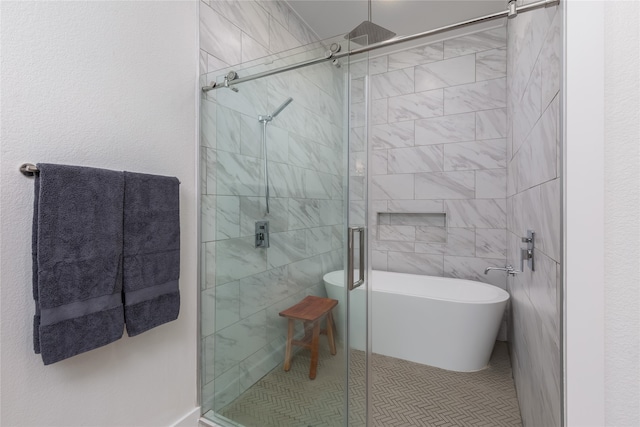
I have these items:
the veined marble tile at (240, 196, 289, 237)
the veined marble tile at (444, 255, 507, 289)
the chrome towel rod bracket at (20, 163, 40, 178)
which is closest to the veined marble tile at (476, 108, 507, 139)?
the veined marble tile at (444, 255, 507, 289)

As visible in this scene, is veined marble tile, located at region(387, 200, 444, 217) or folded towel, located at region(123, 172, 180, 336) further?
veined marble tile, located at region(387, 200, 444, 217)

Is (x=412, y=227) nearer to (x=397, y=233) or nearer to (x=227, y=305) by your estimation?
(x=397, y=233)

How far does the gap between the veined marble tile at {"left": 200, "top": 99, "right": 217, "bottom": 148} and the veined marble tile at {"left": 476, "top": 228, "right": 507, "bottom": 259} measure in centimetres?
249

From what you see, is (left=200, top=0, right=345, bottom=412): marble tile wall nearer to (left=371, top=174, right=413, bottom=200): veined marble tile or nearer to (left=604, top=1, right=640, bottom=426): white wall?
(left=604, top=1, right=640, bottom=426): white wall

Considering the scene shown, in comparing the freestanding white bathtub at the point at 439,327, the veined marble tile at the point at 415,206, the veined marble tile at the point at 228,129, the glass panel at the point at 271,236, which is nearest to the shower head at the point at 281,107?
the glass panel at the point at 271,236

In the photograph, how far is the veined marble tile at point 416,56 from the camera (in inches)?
118

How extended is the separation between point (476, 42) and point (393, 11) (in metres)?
1.00

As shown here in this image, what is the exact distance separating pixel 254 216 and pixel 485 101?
251cm

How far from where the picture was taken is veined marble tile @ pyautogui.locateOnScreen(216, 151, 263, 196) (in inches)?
63.0

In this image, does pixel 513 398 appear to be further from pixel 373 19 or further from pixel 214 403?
pixel 373 19

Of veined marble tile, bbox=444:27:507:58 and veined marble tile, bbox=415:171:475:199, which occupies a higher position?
veined marble tile, bbox=444:27:507:58

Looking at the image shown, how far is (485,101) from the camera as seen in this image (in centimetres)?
280

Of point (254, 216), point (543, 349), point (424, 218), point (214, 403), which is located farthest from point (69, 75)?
point (424, 218)

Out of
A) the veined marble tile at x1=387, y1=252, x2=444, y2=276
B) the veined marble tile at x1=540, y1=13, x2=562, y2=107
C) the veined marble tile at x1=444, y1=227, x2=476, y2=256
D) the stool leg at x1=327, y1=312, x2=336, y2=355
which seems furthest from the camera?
the veined marble tile at x1=387, y1=252, x2=444, y2=276
